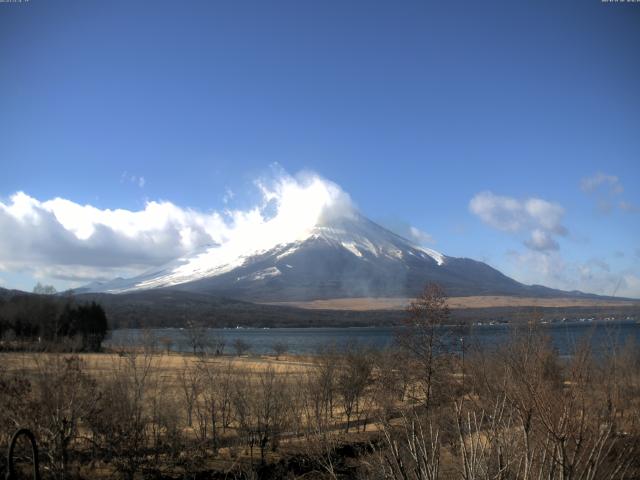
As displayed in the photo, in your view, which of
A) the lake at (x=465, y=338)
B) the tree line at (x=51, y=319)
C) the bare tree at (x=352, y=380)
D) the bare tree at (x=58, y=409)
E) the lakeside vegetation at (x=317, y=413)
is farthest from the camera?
the tree line at (x=51, y=319)

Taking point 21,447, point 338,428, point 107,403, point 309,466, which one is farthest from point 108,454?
point 338,428

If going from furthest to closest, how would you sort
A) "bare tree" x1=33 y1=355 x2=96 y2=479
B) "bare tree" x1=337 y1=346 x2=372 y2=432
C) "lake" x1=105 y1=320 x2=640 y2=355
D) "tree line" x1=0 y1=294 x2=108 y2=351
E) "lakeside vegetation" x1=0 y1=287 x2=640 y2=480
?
"tree line" x1=0 y1=294 x2=108 y2=351 → "bare tree" x1=337 y1=346 x2=372 y2=432 → "lake" x1=105 y1=320 x2=640 y2=355 → "bare tree" x1=33 y1=355 x2=96 y2=479 → "lakeside vegetation" x1=0 y1=287 x2=640 y2=480

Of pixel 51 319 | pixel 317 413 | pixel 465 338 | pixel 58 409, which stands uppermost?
pixel 465 338

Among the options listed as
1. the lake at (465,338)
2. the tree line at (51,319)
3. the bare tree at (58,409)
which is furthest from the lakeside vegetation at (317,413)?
the tree line at (51,319)

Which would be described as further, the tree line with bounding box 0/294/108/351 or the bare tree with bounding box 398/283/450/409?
the tree line with bounding box 0/294/108/351

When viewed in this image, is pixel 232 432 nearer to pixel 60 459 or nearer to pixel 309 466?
pixel 309 466

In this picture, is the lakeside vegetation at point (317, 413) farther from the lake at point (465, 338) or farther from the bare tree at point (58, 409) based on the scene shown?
the lake at point (465, 338)

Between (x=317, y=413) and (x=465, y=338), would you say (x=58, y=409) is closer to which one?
(x=317, y=413)

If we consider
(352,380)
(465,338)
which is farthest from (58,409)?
(465,338)

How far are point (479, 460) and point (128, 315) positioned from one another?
203 metres

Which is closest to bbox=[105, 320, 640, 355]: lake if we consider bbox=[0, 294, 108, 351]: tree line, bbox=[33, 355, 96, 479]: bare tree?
bbox=[0, 294, 108, 351]: tree line

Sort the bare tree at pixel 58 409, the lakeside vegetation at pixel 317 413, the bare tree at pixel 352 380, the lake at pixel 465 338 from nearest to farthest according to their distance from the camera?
the lakeside vegetation at pixel 317 413
the bare tree at pixel 58 409
the lake at pixel 465 338
the bare tree at pixel 352 380

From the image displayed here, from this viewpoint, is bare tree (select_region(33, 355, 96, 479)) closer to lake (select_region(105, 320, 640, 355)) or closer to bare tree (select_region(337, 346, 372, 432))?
lake (select_region(105, 320, 640, 355))

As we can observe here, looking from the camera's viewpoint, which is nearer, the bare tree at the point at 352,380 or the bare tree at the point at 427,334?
the bare tree at the point at 427,334
